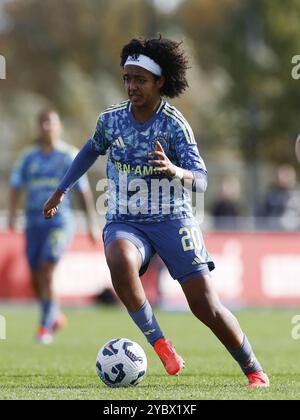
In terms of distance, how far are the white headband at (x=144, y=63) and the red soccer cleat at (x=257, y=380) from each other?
2.26m

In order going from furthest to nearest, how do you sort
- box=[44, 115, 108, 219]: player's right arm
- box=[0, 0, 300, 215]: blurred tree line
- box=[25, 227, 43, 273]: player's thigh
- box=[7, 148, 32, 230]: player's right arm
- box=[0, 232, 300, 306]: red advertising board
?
box=[0, 0, 300, 215]: blurred tree line < box=[0, 232, 300, 306]: red advertising board < box=[7, 148, 32, 230]: player's right arm < box=[25, 227, 43, 273]: player's thigh < box=[44, 115, 108, 219]: player's right arm

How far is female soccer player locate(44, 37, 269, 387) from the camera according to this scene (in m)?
7.96

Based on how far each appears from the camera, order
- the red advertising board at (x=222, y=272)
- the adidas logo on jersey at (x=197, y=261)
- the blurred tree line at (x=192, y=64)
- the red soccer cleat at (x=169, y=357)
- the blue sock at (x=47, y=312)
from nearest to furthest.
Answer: the adidas logo on jersey at (x=197, y=261)
the red soccer cleat at (x=169, y=357)
the blue sock at (x=47, y=312)
the red advertising board at (x=222, y=272)
the blurred tree line at (x=192, y=64)

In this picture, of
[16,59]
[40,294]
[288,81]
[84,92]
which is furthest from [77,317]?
[16,59]

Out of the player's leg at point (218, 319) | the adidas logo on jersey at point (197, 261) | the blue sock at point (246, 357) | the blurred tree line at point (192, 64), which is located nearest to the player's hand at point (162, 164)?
the adidas logo on jersey at point (197, 261)

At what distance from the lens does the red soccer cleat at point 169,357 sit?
8219 mm

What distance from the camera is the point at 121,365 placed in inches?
319

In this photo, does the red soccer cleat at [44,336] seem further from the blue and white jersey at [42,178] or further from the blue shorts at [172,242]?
the blue shorts at [172,242]

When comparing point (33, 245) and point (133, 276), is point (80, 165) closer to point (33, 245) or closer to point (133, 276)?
point (133, 276)

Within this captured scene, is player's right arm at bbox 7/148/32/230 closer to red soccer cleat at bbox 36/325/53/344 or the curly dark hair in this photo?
red soccer cleat at bbox 36/325/53/344

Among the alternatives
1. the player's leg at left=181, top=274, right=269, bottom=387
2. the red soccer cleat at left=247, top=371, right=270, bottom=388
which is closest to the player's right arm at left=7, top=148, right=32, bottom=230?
the player's leg at left=181, top=274, right=269, bottom=387

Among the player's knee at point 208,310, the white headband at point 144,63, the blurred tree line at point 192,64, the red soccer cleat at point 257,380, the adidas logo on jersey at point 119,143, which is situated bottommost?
the red soccer cleat at point 257,380

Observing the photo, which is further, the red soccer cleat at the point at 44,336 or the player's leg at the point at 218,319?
the red soccer cleat at the point at 44,336

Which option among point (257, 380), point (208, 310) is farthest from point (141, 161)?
point (257, 380)
